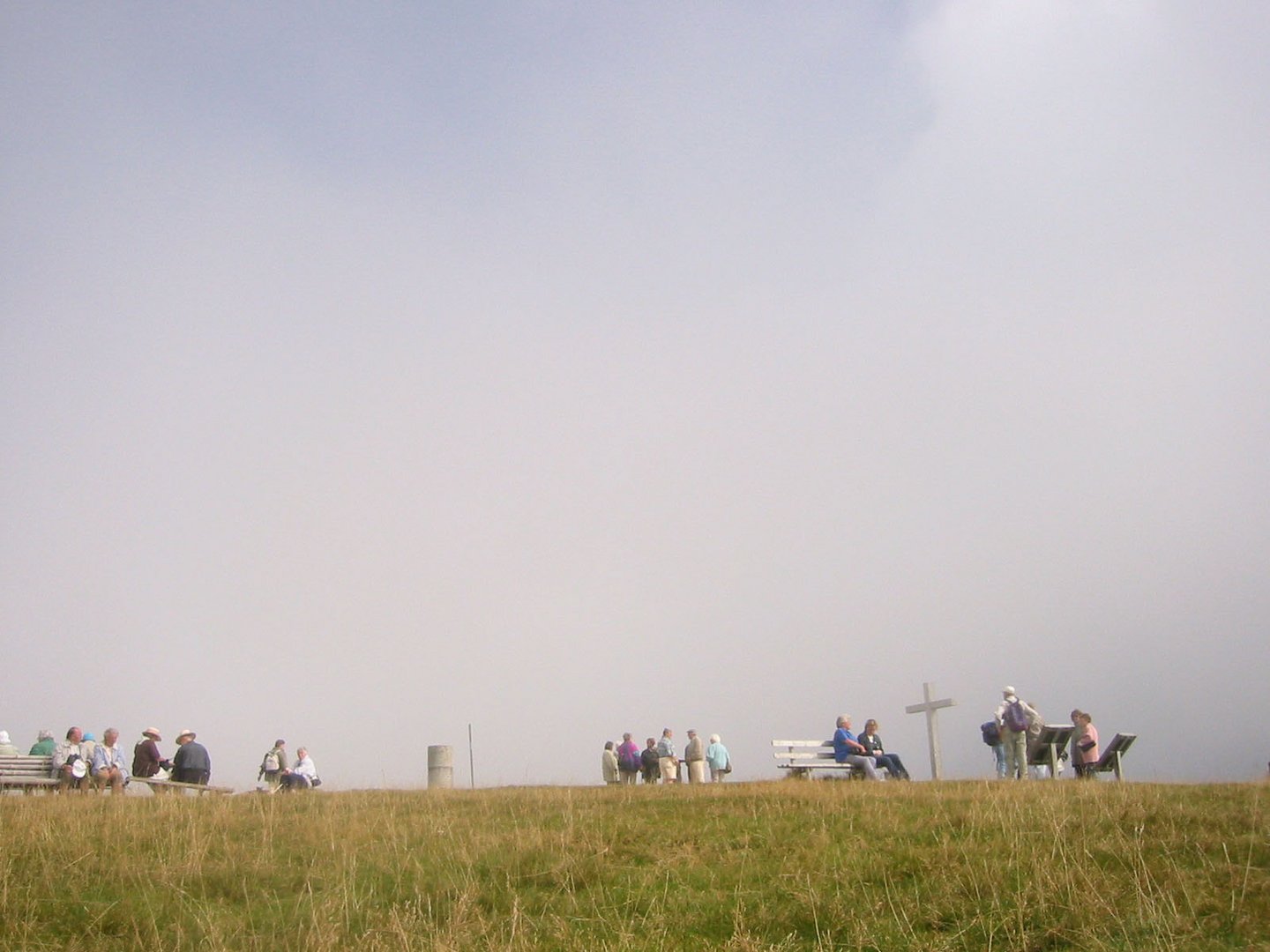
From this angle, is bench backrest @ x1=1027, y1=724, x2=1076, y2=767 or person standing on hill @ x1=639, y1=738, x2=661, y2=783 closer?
bench backrest @ x1=1027, y1=724, x2=1076, y2=767

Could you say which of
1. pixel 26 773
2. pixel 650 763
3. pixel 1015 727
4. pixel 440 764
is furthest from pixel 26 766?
pixel 1015 727

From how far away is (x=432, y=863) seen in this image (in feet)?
32.9

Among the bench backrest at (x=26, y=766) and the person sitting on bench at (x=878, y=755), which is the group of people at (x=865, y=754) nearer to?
the person sitting on bench at (x=878, y=755)

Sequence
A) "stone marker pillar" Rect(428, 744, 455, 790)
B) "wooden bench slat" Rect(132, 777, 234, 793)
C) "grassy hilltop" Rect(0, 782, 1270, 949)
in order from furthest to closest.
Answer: "stone marker pillar" Rect(428, 744, 455, 790) < "wooden bench slat" Rect(132, 777, 234, 793) < "grassy hilltop" Rect(0, 782, 1270, 949)

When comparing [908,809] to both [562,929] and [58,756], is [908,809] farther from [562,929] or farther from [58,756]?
[58,756]

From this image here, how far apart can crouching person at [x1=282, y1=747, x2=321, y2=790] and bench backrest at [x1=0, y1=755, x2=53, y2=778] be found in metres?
4.19

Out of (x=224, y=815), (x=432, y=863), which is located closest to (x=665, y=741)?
(x=224, y=815)

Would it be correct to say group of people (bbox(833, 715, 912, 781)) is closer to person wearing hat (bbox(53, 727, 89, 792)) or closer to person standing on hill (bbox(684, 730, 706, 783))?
person standing on hill (bbox(684, 730, 706, 783))

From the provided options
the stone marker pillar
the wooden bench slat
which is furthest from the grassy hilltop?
the stone marker pillar

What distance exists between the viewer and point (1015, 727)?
19.5 metres

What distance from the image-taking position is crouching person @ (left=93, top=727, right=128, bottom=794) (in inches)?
756

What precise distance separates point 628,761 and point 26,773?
11.9 m

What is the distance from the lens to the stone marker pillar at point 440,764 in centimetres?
2373

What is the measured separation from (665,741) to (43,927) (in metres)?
17.9
